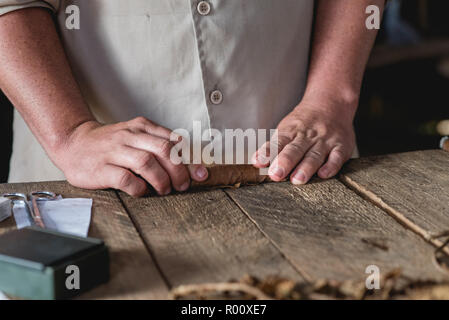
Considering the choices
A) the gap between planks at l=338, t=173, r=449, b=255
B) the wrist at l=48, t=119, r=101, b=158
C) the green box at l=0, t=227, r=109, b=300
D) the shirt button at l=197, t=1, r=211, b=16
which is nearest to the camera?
the green box at l=0, t=227, r=109, b=300

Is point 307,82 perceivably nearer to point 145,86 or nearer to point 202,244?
point 145,86

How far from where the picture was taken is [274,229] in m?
0.85

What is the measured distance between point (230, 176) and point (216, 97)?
292mm

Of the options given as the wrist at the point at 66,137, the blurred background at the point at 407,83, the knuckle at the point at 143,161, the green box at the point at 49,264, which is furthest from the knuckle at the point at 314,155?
the blurred background at the point at 407,83

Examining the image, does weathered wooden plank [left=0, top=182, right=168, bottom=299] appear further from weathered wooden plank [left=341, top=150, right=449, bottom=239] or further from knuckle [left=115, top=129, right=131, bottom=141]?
weathered wooden plank [left=341, top=150, right=449, bottom=239]

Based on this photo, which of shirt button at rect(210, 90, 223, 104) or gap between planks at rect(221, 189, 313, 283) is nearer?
gap between planks at rect(221, 189, 313, 283)

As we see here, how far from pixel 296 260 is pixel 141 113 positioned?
669 millimetres

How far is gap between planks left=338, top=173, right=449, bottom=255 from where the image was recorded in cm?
82

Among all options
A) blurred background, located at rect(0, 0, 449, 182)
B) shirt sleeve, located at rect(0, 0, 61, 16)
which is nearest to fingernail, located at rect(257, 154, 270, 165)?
shirt sleeve, located at rect(0, 0, 61, 16)

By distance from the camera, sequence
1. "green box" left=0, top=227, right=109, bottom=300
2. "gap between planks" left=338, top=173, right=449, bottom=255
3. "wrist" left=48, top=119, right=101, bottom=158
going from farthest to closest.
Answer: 1. "wrist" left=48, top=119, right=101, bottom=158
2. "gap between planks" left=338, top=173, right=449, bottom=255
3. "green box" left=0, top=227, right=109, bottom=300

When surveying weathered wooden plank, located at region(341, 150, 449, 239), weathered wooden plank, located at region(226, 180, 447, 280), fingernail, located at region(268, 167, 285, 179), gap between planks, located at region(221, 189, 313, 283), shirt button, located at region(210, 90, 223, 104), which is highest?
shirt button, located at region(210, 90, 223, 104)

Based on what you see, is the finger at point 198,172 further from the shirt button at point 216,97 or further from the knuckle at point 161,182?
the shirt button at point 216,97

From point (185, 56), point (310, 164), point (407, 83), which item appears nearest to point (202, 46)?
point (185, 56)

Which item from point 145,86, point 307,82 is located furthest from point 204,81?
point 307,82
